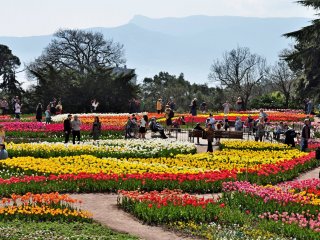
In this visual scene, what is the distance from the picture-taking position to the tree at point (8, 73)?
3086 inches

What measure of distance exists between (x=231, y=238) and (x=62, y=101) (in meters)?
45.8

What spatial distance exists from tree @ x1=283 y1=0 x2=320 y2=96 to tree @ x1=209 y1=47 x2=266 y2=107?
38766 mm

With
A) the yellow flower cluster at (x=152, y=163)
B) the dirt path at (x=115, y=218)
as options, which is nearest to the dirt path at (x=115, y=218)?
the dirt path at (x=115, y=218)

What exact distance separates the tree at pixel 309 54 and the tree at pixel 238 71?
127ft

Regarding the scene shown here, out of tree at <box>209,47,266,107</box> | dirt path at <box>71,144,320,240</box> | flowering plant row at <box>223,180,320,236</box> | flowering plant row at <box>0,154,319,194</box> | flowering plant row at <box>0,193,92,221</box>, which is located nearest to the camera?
dirt path at <box>71,144,320,240</box>

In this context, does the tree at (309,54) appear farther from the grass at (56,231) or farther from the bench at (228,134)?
the grass at (56,231)

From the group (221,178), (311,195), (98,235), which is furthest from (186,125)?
(98,235)

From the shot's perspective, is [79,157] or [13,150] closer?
[79,157]

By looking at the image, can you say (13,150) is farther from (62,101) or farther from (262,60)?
(262,60)

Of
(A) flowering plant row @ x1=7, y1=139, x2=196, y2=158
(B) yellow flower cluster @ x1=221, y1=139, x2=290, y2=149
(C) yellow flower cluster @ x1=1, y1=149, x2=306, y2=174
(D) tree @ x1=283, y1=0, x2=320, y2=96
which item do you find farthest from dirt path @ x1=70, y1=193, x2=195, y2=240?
(D) tree @ x1=283, y1=0, x2=320, y2=96

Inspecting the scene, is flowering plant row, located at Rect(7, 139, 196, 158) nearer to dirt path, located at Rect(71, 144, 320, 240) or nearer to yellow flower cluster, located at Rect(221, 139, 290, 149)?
yellow flower cluster, located at Rect(221, 139, 290, 149)

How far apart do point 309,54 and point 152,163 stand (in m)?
20.0

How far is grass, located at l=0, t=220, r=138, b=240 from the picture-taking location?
1175 cm

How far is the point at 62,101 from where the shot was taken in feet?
185
